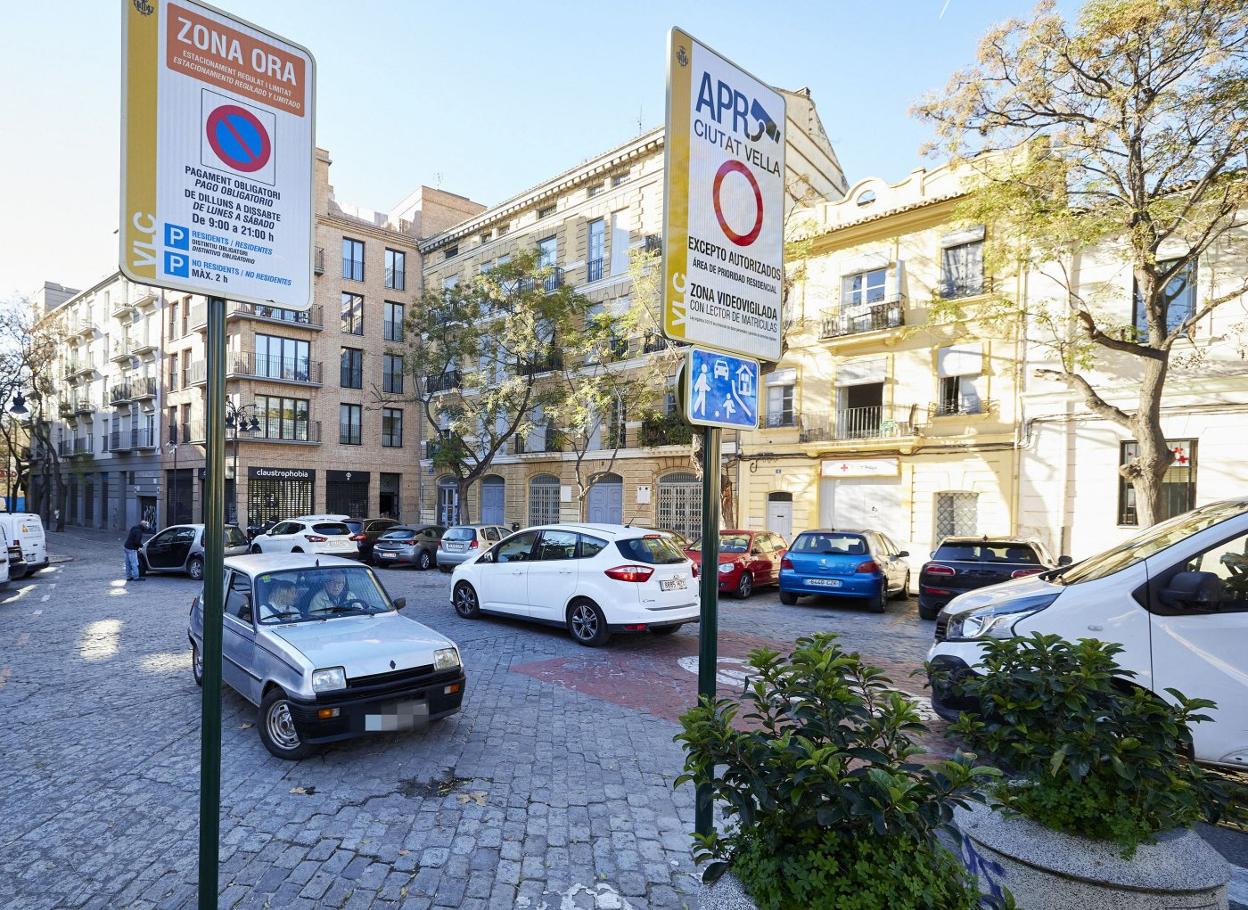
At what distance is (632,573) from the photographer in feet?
29.0

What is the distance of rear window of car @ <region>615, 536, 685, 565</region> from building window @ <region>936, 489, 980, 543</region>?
12.4 metres

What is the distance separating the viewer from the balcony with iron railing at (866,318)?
20172mm

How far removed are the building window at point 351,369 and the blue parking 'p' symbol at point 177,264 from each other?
123 feet

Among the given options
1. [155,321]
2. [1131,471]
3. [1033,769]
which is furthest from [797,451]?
[155,321]

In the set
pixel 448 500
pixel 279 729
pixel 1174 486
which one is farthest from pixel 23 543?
pixel 1174 486

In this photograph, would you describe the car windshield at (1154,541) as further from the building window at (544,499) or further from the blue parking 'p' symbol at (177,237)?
the building window at (544,499)

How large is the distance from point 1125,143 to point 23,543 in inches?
966

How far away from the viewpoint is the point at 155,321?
40969mm

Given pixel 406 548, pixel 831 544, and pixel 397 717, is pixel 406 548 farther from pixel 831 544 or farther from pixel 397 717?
pixel 397 717

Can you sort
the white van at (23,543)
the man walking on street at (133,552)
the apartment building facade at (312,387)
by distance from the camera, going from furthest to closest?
1. the apartment building facade at (312,387)
2. the man walking on street at (133,552)
3. the white van at (23,543)

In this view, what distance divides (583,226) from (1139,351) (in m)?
22.6

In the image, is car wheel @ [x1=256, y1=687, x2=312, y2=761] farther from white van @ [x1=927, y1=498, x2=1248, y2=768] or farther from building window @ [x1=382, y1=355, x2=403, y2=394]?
building window @ [x1=382, y1=355, x2=403, y2=394]

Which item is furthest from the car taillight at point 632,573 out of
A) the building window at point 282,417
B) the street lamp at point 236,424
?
the building window at point 282,417

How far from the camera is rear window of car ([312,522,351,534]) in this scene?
2036 cm
